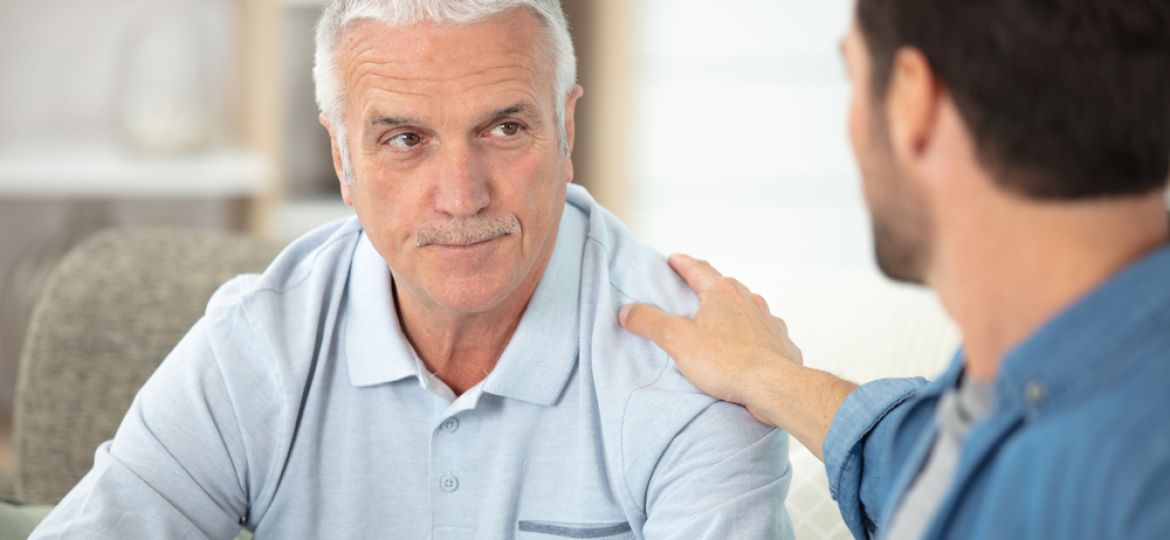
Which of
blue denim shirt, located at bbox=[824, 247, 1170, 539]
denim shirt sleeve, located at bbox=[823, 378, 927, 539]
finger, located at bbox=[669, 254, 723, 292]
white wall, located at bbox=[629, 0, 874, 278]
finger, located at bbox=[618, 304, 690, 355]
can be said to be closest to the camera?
blue denim shirt, located at bbox=[824, 247, 1170, 539]

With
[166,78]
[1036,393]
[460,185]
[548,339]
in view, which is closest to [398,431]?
[548,339]

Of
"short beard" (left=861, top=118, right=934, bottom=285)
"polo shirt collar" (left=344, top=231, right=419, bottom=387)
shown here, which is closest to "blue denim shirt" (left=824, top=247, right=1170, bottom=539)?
"short beard" (left=861, top=118, right=934, bottom=285)

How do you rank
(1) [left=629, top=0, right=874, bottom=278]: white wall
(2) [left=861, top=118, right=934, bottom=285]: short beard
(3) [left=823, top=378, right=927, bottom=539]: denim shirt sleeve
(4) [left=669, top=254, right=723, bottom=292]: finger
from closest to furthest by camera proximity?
(2) [left=861, top=118, right=934, bottom=285]: short beard → (3) [left=823, top=378, right=927, bottom=539]: denim shirt sleeve → (4) [left=669, top=254, right=723, bottom=292]: finger → (1) [left=629, top=0, right=874, bottom=278]: white wall

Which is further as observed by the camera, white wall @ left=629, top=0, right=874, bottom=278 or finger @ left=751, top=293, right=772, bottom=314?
white wall @ left=629, top=0, right=874, bottom=278

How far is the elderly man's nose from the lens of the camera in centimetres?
141

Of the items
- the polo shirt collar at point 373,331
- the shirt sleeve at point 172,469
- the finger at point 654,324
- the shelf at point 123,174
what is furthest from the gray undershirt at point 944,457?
the shelf at point 123,174

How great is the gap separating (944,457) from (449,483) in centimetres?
66

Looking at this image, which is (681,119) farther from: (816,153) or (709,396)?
(709,396)

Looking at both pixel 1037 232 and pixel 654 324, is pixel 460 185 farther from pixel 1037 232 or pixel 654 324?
pixel 1037 232

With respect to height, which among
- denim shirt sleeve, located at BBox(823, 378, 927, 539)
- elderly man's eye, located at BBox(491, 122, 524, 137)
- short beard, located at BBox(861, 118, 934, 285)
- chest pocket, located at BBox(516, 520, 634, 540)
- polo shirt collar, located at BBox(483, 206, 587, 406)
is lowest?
chest pocket, located at BBox(516, 520, 634, 540)

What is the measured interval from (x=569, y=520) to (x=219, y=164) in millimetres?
2346

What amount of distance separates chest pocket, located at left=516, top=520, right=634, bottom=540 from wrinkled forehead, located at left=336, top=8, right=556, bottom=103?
48 centimetres

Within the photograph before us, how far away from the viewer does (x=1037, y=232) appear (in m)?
0.91

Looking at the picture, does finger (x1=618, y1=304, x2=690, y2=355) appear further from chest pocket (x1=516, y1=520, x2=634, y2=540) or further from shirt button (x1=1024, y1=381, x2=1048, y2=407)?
shirt button (x1=1024, y1=381, x2=1048, y2=407)
